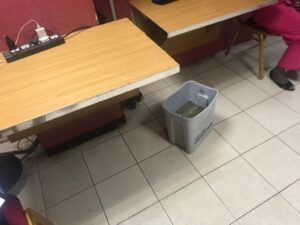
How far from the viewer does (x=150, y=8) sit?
170 centimetres

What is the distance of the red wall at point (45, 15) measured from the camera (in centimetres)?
132

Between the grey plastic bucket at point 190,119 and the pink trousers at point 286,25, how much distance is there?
2.43ft

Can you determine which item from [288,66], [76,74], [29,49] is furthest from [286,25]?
[29,49]

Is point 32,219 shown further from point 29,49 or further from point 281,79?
point 281,79

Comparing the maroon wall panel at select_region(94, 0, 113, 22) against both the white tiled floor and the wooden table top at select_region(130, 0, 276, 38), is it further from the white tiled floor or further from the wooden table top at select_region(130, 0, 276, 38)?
the white tiled floor

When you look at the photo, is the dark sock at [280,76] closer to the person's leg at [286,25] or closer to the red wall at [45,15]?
the person's leg at [286,25]

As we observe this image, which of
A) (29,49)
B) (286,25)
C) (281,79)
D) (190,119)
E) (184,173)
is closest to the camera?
(29,49)

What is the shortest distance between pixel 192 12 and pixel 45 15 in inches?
32.7

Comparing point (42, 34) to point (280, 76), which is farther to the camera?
point (280, 76)

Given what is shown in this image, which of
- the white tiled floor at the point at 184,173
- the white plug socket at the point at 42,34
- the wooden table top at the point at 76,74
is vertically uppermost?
the white plug socket at the point at 42,34

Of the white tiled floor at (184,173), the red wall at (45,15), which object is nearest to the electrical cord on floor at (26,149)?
the white tiled floor at (184,173)

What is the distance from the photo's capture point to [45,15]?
4.57ft

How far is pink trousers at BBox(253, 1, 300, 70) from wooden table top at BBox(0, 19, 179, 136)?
1209mm

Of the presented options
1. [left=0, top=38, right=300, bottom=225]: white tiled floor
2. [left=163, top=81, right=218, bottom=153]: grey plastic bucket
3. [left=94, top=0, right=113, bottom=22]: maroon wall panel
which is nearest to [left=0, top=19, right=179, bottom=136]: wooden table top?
[left=163, top=81, right=218, bottom=153]: grey plastic bucket
